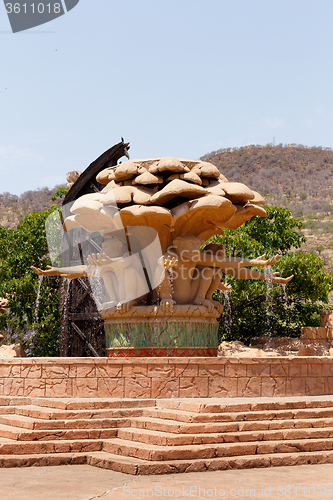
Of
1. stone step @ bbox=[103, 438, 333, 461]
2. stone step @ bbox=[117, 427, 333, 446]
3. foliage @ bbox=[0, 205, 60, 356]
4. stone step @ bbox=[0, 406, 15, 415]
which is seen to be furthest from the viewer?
foliage @ bbox=[0, 205, 60, 356]

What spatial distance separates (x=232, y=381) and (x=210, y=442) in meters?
1.80

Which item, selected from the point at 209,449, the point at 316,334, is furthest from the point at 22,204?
the point at 209,449

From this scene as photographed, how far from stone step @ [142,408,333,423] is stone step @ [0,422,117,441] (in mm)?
533

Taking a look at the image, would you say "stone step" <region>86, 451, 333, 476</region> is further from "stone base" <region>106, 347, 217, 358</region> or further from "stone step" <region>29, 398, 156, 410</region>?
"stone base" <region>106, 347, 217, 358</region>

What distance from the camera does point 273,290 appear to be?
53.3 feet

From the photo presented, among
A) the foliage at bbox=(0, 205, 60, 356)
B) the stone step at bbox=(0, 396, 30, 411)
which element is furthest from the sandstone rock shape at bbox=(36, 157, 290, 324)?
the foliage at bbox=(0, 205, 60, 356)

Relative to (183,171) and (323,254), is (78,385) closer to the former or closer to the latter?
(183,171)

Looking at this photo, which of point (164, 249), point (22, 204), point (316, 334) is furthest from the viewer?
point (22, 204)

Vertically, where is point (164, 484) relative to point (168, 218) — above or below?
below

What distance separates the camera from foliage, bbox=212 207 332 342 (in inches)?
635

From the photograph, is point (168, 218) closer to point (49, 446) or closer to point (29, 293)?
point (49, 446)

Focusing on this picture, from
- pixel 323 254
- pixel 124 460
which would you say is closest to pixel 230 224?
pixel 124 460

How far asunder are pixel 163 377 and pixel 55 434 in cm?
177

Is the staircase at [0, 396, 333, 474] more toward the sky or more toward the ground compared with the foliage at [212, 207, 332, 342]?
more toward the sky
